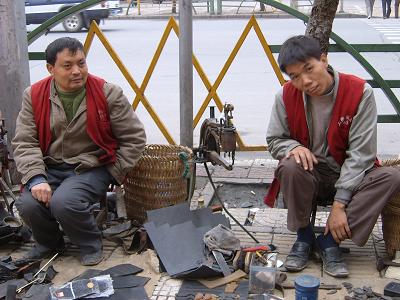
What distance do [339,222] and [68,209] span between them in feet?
5.03

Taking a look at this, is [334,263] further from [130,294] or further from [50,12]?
[50,12]

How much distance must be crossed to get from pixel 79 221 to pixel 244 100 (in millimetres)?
5422

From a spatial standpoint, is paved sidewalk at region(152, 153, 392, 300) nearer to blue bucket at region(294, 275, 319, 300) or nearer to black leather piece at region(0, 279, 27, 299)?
blue bucket at region(294, 275, 319, 300)

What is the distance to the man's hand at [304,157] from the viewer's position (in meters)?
3.40

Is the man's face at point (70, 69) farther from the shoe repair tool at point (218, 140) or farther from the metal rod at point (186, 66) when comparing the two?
the metal rod at point (186, 66)

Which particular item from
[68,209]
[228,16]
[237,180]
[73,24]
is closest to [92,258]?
[68,209]

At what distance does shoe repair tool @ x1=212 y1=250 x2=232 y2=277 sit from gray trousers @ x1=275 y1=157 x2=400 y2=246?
1.42 feet

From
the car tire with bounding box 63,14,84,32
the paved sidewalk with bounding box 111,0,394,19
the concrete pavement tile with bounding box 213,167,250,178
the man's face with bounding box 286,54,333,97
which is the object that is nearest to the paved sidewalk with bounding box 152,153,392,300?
the concrete pavement tile with bounding box 213,167,250,178

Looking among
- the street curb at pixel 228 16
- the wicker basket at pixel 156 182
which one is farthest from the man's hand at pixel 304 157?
the street curb at pixel 228 16

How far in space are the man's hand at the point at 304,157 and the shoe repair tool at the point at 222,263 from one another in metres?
0.68

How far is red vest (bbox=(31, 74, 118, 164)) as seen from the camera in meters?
3.75

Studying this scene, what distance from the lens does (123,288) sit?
3316 mm

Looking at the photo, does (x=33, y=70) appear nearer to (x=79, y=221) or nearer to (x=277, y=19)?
(x=79, y=221)

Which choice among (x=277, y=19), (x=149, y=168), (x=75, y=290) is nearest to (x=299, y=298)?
(x=75, y=290)
